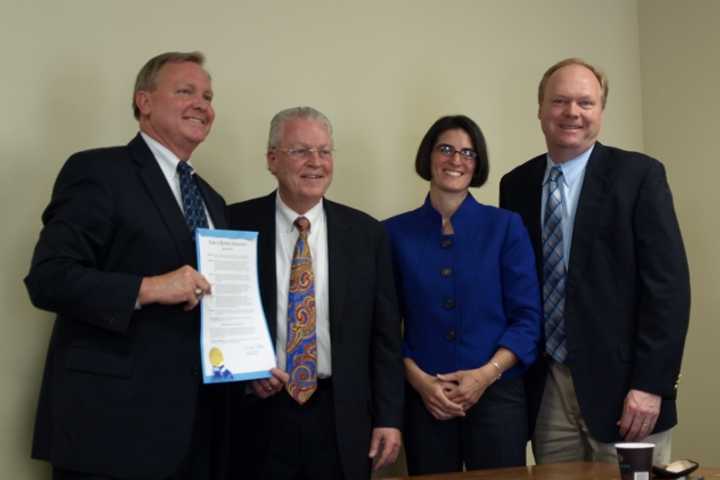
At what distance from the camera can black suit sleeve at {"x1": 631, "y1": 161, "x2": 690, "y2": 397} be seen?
8.62 feet

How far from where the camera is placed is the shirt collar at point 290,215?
273cm

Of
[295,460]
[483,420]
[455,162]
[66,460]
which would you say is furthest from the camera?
[455,162]

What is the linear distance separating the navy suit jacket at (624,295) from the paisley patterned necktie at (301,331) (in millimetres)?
828

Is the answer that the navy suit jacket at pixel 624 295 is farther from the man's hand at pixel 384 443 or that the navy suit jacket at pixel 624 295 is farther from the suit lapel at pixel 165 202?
the suit lapel at pixel 165 202

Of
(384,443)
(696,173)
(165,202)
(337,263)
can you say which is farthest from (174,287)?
(696,173)

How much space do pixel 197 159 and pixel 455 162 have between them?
0.92 meters

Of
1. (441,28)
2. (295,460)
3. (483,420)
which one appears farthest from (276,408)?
(441,28)

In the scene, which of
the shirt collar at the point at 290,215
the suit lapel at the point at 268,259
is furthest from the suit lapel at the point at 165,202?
the shirt collar at the point at 290,215

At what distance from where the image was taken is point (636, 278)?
2742 millimetres

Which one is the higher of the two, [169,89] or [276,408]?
[169,89]

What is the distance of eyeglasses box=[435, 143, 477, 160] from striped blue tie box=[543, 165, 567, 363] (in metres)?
0.29

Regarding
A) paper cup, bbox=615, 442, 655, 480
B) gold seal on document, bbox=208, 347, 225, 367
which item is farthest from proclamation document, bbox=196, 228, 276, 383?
paper cup, bbox=615, 442, 655, 480

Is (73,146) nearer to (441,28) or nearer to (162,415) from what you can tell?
(162,415)

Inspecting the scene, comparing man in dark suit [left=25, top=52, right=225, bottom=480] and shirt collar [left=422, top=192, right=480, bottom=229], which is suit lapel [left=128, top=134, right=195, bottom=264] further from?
shirt collar [left=422, top=192, right=480, bottom=229]
